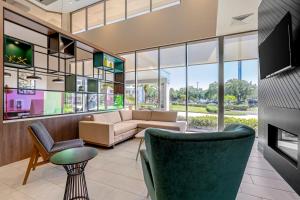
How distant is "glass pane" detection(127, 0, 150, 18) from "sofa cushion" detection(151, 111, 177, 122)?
4.08m

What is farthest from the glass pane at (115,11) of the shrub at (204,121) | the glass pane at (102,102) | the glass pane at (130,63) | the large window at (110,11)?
the shrub at (204,121)

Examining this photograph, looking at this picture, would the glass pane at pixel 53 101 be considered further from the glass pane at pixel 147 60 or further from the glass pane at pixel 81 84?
the glass pane at pixel 147 60

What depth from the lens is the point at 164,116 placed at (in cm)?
529

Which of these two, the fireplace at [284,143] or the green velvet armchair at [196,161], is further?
the fireplace at [284,143]

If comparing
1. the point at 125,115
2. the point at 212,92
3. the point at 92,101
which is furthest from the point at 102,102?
the point at 212,92

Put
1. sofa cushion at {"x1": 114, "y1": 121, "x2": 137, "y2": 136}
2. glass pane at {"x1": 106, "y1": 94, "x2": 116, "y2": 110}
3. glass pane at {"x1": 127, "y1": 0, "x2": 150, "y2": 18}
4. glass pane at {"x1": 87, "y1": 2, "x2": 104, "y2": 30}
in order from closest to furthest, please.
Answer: sofa cushion at {"x1": 114, "y1": 121, "x2": 137, "y2": 136} → glass pane at {"x1": 106, "y1": 94, "x2": 116, "y2": 110} → glass pane at {"x1": 127, "y1": 0, "x2": 150, "y2": 18} → glass pane at {"x1": 87, "y1": 2, "x2": 104, "y2": 30}

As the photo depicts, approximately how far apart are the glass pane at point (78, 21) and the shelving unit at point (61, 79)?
3.98ft

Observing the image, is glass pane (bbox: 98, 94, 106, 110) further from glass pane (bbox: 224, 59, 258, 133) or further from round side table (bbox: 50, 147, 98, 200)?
glass pane (bbox: 224, 59, 258, 133)

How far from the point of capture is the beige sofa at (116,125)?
12.0ft

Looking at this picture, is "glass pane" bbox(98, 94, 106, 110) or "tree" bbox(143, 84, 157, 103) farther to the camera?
"tree" bbox(143, 84, 157, 103)

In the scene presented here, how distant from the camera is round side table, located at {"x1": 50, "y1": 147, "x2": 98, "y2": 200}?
1682 mm

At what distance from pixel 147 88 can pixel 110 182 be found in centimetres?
483

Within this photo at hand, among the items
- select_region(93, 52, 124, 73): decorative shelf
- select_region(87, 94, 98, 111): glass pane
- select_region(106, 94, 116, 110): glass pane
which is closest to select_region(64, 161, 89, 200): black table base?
select_region(87, 94, 98, 111): glass pane

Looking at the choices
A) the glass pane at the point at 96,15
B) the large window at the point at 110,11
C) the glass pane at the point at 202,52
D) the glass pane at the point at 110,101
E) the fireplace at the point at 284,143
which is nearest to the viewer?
the fireplace at the point at 284,143
